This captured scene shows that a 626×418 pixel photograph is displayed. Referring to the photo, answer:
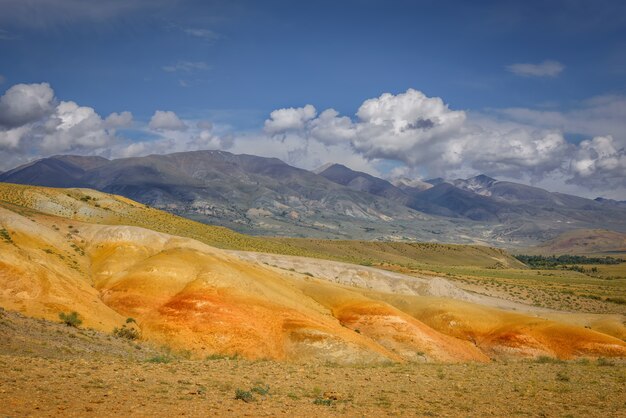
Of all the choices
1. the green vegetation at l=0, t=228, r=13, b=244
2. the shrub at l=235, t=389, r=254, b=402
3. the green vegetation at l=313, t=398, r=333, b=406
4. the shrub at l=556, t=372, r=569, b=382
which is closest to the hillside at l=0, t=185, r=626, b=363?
the green vegetation at l=0, t=228, r=13, b=244

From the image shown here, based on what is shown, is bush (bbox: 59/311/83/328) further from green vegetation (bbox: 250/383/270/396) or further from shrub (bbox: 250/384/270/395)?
shrub (bbox: 250/384/270/395)

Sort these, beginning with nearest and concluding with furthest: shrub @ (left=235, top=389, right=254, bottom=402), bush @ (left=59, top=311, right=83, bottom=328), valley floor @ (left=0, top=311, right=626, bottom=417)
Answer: valley floor @ (left=0, top=311, right=626, bottom=417)
shrub @ (left=235, top=389, right=254, bottom=402)
bush @ (left=59, top=311, right=83, bottom=328)

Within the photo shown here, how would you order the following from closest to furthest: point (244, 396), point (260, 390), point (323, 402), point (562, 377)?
point (244, 396)
point (323, 402)
point (260, 390)
point (562, 377)

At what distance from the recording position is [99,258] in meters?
53.1

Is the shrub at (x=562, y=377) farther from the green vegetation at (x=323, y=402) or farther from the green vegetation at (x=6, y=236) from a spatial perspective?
the green vegetation at (x=6, y=236)

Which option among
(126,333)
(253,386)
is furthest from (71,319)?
(253,386)

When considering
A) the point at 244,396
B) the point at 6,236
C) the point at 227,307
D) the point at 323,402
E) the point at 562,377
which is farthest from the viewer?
the point at 6,236

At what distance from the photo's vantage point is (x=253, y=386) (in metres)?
21.6

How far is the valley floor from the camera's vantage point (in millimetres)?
17266

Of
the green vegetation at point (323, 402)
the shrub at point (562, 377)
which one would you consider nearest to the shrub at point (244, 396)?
the green vegetation at point (323, 402)

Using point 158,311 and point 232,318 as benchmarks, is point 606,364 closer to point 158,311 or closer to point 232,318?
point 232,318

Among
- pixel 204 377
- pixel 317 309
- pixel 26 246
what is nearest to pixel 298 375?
pixel 204 377

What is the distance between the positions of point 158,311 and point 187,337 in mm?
5230

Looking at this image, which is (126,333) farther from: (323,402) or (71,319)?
(323,402)
